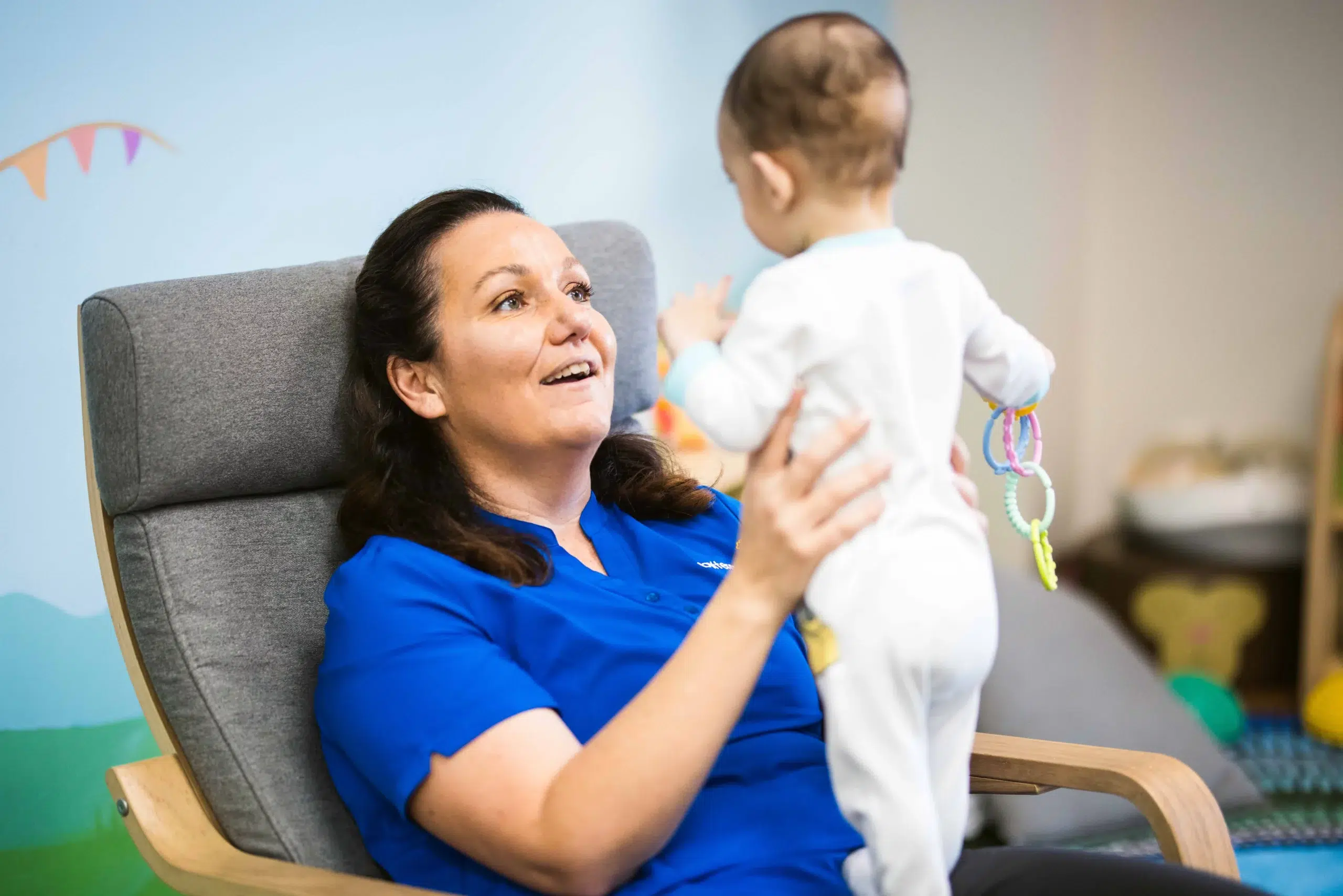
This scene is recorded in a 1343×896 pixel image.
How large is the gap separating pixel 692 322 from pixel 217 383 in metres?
0.56

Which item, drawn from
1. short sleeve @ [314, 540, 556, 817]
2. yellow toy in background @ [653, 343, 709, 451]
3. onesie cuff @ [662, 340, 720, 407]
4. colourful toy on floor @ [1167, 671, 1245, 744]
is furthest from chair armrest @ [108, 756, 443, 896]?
colourful toy on floor @ [1167, 671, 1245, 744]

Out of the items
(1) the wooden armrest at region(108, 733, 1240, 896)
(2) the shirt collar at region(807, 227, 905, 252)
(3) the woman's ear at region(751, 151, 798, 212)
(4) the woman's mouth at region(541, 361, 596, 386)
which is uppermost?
(3) the woman's ear at region(751, 151, 798, 212)

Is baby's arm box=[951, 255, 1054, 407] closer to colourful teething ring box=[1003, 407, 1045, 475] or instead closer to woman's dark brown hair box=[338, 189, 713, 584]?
colourful teething ring box=[1003, 407, 1045, 475]

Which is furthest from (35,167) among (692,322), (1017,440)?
(1017,440)

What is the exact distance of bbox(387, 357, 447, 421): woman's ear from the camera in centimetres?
132

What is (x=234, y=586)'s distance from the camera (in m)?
1.28

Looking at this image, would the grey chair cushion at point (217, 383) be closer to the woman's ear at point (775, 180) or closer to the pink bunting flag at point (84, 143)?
the pink bunting flag at point (84, 143)

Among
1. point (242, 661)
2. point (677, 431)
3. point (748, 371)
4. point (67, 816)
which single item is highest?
point (748, 371)

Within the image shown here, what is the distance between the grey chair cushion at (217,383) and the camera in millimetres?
1220

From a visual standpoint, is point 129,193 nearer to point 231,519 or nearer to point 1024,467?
point 231,519

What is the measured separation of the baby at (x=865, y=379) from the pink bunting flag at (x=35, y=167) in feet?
3.72

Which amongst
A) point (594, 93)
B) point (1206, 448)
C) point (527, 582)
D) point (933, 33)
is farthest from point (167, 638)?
point (1206, 448)

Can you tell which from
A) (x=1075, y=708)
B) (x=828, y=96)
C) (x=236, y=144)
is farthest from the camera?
(x=1075, y=708)

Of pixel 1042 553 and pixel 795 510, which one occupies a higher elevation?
pixel 795 510
